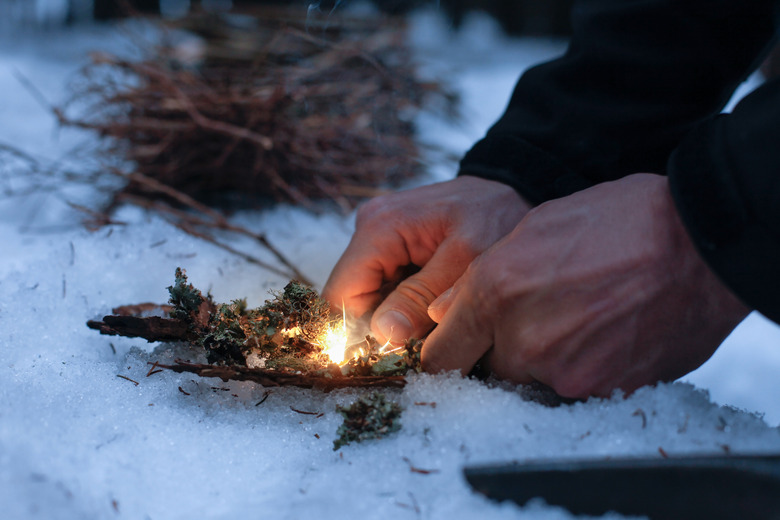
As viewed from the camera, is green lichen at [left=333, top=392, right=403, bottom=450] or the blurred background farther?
the blurred background

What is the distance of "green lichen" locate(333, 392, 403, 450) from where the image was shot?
949 mm

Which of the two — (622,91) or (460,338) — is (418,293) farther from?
(622,91)

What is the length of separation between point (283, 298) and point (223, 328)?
15cm

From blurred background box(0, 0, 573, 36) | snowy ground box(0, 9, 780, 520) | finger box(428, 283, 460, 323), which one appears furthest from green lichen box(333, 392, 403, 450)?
blurred background box(0, 0, 573, 36)

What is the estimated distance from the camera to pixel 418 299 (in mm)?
1332

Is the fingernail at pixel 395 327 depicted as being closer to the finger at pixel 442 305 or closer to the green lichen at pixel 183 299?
the finger at pixel 442 305

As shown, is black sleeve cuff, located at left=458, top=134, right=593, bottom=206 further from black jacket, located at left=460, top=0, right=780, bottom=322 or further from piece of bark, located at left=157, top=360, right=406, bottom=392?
piece of bark, located at left=157, top=360, right=406, bottom=392

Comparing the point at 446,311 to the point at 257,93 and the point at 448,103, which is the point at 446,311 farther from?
the point at 448,103

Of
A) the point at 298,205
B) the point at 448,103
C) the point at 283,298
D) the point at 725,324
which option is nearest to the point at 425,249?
the point at 283,298

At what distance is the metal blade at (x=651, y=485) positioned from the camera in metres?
0.72

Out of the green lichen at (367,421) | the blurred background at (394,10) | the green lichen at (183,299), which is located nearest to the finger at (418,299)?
the green lichen at (367,421)

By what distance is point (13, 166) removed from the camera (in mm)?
2676

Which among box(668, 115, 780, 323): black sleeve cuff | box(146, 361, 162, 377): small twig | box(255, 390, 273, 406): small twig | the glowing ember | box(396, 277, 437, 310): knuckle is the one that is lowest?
box(146, 361, 162, 377): small twig

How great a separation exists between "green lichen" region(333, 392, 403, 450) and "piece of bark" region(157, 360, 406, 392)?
0.08m
